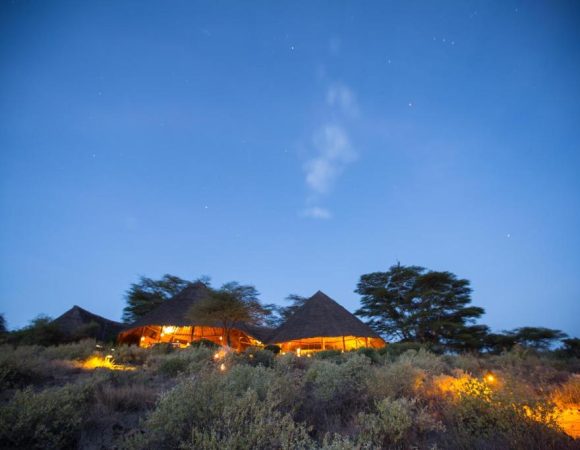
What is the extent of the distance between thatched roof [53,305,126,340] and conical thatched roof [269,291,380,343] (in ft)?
50.8

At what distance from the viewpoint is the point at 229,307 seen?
20984 millimetres

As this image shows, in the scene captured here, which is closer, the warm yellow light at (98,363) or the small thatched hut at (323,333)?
the warm yellow light at (98,363)

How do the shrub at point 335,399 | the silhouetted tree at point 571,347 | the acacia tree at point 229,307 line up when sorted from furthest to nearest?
the silhouetted tree at point 571,347 → the acacia tree at point 229,307 → the shrub at point 335,399

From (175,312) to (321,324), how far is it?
11641mm

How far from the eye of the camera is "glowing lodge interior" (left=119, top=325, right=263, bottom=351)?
2556cm

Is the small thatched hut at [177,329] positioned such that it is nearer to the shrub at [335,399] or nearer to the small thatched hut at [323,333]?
the small thatched hut at [323,333]

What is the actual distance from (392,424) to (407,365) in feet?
11.0

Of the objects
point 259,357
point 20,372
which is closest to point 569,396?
point 259,357

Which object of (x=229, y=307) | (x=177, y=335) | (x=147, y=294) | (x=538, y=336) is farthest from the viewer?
(x=147, y=294)

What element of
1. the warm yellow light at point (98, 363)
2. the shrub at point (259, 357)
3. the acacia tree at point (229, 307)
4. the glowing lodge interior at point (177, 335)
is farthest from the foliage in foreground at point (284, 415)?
the glowing lodge interior at point (177, 335)

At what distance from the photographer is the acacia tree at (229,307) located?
69.1 ft

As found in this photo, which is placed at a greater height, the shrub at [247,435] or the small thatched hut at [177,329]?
the small thatched hut at [177,329]

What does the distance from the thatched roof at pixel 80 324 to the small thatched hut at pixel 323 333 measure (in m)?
15.6

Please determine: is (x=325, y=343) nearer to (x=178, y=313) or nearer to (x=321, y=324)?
(x=321, y=324)
